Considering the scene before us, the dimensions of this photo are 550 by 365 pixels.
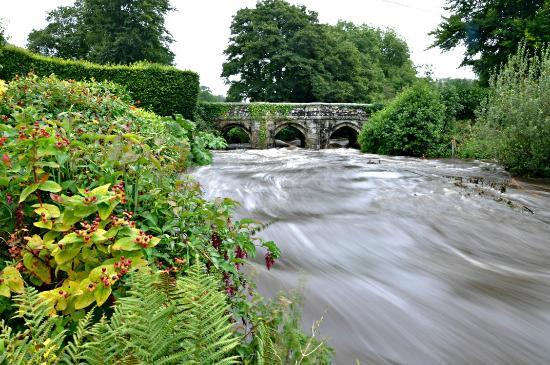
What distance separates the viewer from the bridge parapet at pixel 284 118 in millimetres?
26969

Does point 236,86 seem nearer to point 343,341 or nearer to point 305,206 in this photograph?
point 305,206

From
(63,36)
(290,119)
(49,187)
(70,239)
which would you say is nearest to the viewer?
(70,239)

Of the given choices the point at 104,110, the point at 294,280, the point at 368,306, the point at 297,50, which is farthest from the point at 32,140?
the point at 297,50

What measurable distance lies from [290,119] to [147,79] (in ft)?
36.1

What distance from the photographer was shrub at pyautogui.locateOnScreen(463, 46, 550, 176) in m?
9.62

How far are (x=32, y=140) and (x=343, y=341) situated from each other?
2420 mm

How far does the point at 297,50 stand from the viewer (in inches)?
1496

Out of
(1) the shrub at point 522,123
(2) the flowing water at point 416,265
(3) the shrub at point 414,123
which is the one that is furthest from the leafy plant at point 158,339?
(3) the shrub at point 414,123

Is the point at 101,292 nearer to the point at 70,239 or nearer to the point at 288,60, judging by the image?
the point at 70,239

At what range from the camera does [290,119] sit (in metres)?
27.6

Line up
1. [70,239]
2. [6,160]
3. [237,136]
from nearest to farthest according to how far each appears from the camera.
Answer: [70,239] → [6,160] → [237,136]

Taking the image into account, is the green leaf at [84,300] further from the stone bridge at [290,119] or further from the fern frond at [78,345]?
the stone bridge at [290,119]

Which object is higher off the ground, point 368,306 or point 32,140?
point 32,140

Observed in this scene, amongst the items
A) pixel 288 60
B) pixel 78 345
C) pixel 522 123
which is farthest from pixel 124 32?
pixel 78 345
